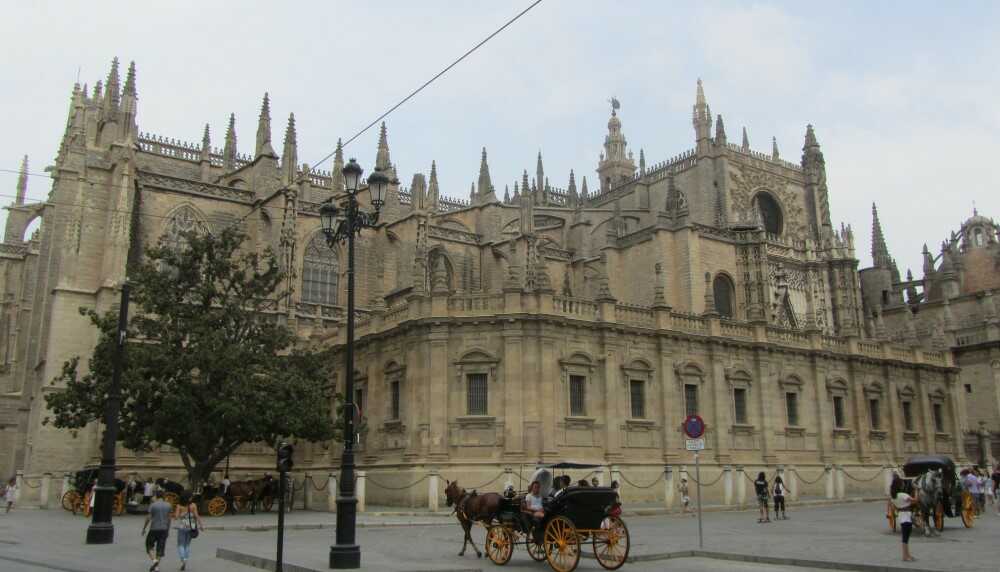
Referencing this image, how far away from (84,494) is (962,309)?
5317 cm

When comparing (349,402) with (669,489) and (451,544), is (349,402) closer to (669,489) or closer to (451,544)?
(451,544)

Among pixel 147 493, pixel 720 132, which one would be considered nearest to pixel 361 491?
pixel 147 493

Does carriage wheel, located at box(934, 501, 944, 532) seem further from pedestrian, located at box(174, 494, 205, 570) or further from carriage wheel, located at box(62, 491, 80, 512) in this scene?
carriage wheel, located at box(62, 491, 80, 512)

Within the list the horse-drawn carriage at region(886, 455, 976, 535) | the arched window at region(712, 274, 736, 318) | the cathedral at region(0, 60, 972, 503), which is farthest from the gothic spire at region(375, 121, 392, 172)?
the horse-drawn carriage at region(886, 455, 976, 535)

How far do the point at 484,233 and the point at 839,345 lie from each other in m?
20.0

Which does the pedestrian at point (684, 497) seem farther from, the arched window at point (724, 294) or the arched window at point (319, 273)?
the arched window at point (724, 294)

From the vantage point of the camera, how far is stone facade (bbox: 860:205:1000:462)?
49656 mm

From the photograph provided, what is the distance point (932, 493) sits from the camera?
56.5 feet

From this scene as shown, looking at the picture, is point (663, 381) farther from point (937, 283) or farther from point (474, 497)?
point (937, 283)

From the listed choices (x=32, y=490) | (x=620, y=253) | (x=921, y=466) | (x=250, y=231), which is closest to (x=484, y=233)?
(x=620, y=253)

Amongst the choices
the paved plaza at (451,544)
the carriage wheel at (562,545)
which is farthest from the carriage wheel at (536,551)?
the carriage wheel at (562,545)

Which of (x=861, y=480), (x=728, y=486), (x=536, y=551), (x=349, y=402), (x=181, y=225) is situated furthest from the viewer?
(x=181, y=225)

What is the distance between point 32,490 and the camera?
31.7 m

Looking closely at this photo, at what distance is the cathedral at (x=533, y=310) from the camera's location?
26891 millimetres
